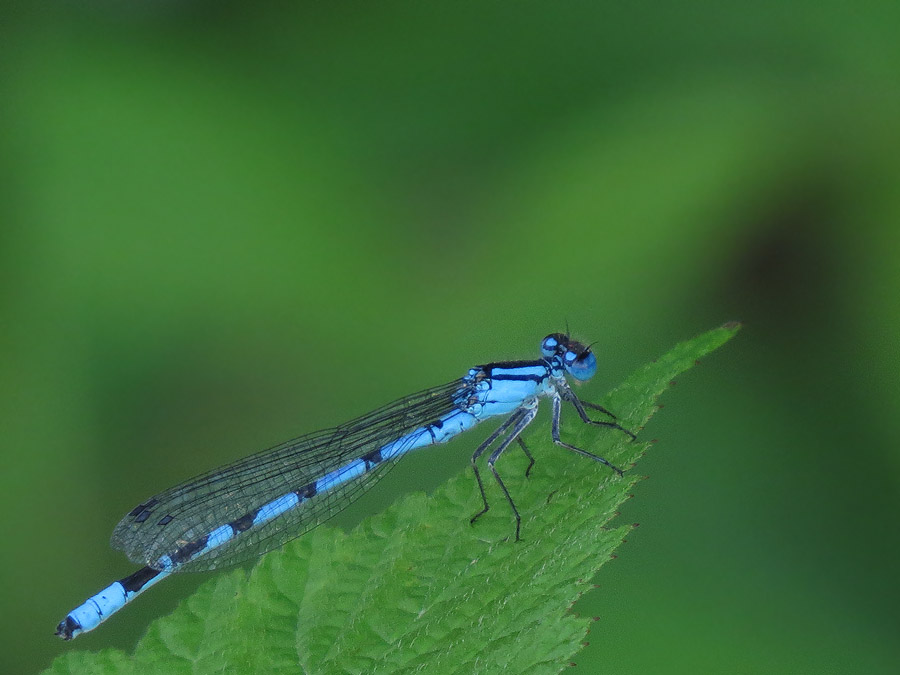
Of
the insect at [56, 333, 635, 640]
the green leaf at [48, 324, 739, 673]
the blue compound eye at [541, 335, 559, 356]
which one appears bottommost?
the green leaf at [48, 324, 739, 673]

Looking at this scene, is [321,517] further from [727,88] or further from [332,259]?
[727,88]

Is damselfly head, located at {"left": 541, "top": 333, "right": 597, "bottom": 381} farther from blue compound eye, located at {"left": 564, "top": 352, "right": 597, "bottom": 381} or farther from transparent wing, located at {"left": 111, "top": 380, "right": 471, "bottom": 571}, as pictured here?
transparent wing, located at {"left": 111, "top": 380, "right": 471, "bottom": 571}

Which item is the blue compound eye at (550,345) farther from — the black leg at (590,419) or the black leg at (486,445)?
the black leg at (590,419)

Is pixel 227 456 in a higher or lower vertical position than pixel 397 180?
lower

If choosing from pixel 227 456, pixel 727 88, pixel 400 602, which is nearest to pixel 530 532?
pixel 400 602

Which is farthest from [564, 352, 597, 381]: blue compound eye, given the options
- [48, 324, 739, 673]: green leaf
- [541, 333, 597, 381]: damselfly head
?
[48, 324, 739, 673]: green leaf

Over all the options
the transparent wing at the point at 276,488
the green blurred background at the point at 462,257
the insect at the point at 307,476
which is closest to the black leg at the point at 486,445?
the insect at the point at 307,476
